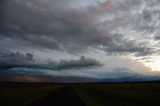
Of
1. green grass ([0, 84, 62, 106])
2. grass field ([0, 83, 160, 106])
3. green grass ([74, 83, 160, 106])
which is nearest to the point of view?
green grass ([0, 84, 62, 106])

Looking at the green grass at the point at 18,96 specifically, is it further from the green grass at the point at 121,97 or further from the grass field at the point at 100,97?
the green grass at the point at 121,97

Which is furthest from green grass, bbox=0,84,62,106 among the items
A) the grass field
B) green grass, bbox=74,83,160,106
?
green grass, bbox=74,83,160,106

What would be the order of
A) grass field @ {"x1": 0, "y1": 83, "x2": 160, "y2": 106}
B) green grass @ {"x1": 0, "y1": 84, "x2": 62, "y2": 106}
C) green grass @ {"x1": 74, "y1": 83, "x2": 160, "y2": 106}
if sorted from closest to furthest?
green grass @ {"x1": 0, "y1": 84, "x2": 62, "y2": 106} → grass field @ {"x1": 0, "y1": 83, "x2": 160, "y2": 106} → green grass @ {"x1": 74, "y1": 83, "x2": 160, "y2": 106}

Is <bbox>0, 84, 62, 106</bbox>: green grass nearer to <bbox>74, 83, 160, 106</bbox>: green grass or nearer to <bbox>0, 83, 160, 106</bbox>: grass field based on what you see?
<bbox>0, 83, 160, 106</bbox>: grass field

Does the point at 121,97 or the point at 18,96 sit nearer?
the point at 121,97

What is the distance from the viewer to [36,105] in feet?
93.9

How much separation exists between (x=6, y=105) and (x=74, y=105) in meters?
8.35

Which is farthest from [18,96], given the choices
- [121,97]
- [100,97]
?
[121,97]

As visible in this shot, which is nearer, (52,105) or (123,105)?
(52,105)

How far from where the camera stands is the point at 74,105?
28.6m

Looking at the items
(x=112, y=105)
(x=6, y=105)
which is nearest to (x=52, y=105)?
(x=6, y=105)

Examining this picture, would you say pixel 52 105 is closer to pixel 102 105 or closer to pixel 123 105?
pixel 102 105

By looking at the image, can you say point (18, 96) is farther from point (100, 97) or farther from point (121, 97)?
point (121, 97)

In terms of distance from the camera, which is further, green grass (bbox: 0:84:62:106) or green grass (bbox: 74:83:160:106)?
green grass (bbox: 74:83:160:106)
